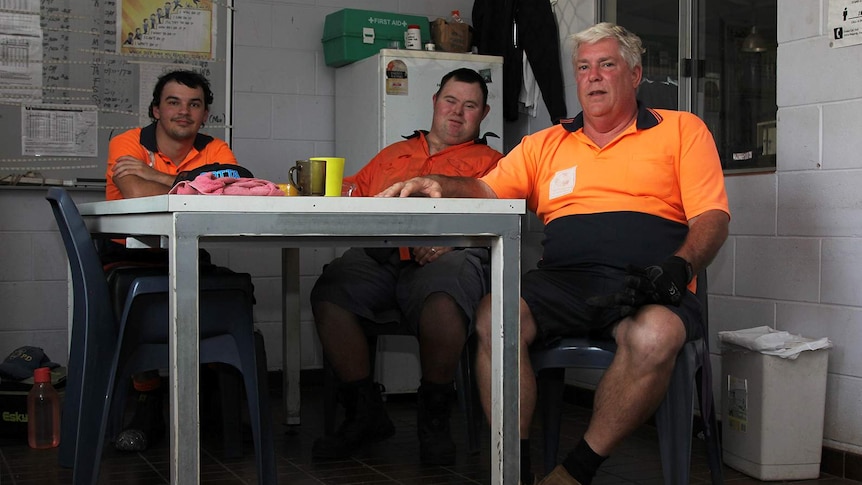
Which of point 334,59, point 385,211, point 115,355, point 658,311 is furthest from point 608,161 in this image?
point 334,59

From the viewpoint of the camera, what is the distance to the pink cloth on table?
1.98 meters

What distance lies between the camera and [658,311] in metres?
2.31

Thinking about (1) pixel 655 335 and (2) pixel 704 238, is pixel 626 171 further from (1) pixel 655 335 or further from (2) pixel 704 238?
(1) pixel 655 335

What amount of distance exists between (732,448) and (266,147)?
8.00 feet

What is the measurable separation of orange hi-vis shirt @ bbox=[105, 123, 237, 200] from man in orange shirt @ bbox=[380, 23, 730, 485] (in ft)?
3.84

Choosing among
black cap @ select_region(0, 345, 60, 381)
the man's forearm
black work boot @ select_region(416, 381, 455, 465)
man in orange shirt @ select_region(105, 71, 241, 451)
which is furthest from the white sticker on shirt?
black cap @ select_region(0, 345, 60, 381)

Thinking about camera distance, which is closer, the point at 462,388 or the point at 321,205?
the point at 321,205

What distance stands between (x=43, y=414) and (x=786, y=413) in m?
2.35

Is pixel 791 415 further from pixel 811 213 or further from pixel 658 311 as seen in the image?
pixel 658 311

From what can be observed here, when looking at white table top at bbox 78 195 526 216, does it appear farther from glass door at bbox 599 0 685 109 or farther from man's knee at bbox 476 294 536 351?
glass door at bbox 599 0 685 109

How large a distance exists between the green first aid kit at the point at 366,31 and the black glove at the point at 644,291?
230 centimetres

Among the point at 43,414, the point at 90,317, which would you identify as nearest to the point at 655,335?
the point at 90,317

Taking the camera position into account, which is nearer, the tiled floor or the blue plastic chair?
the blue plastic chair

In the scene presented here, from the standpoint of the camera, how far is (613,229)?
2621mm
